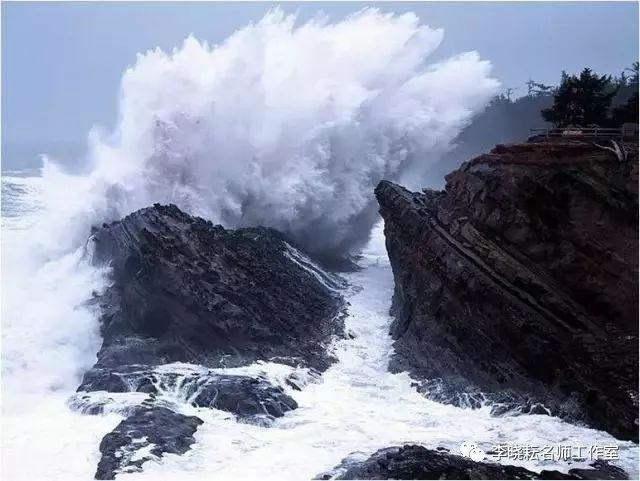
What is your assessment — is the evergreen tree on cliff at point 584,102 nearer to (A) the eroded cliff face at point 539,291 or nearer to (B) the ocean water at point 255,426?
(A) the eroded cliff face at point 539,291

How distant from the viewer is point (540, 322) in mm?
14531

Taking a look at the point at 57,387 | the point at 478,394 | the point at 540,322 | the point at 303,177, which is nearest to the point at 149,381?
the point at 57,387

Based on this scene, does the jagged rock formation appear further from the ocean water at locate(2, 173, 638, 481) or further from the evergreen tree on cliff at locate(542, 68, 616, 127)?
the evergreen tree on cliff at locate(542, 68, 616, 127)

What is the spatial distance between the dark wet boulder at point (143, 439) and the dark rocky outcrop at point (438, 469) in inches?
124

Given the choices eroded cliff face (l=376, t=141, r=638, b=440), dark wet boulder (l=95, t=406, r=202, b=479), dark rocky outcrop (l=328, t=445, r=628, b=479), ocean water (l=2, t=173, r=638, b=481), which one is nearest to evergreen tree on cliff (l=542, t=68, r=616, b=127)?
eroded cliff face (l=376, t=141, r=638, b=440)

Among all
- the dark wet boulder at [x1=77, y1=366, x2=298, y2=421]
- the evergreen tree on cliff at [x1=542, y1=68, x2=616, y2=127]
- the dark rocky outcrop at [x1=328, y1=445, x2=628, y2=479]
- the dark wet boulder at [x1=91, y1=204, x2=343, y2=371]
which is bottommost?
the dark rocky outcrop at [x1=328, y1=445, x2=628, y2=479]

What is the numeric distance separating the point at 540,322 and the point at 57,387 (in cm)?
1119

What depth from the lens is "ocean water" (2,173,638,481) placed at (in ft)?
40.5

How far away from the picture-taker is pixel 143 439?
12.9 meters

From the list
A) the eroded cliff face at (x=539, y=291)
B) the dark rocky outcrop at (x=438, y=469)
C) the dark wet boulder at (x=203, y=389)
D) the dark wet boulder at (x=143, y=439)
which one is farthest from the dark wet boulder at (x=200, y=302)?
the dark rocky outcrop at (x=438, y=469)

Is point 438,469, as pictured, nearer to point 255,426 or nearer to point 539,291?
point 255,426

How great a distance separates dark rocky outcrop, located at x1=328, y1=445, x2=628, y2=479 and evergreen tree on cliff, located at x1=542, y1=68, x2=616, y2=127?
34.4ft

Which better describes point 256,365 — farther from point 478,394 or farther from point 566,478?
point 566,478

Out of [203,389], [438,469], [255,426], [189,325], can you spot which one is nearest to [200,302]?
[189,325]
